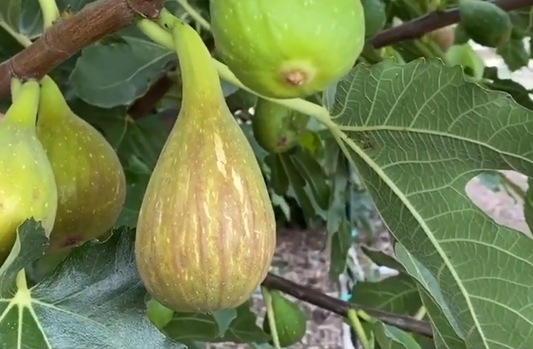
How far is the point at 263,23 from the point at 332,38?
35 millimetres

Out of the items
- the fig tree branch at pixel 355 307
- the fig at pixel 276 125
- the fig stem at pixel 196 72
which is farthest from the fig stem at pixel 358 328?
the fig stem at pixel 196 72

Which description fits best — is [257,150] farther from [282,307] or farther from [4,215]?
[4,215]

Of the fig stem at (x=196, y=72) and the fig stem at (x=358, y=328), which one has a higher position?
the fig stem at (x=196, y=72)

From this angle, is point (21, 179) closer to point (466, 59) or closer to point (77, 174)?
point (77, 174)

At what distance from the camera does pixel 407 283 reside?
108 centimetres

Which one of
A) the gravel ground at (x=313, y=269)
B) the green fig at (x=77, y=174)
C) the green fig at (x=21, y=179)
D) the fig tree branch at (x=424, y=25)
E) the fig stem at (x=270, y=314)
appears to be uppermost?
the green fig at (x=21, y=179)

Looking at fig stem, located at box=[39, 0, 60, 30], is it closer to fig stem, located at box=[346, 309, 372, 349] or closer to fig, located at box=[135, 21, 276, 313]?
fig, located at box=[135, 21, 276, 313]

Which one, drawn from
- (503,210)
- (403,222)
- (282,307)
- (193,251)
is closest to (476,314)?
(403,222)

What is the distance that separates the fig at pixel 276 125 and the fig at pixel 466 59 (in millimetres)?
233

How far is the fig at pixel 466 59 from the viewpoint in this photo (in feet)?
3.03

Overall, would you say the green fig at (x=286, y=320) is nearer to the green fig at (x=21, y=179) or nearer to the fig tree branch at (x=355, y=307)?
the fig tree branch at (x=355, y=307)

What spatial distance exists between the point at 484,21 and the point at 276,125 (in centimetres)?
25

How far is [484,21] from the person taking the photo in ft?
2.70

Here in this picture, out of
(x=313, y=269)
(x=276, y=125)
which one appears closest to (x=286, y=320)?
(x=276, y=125)
